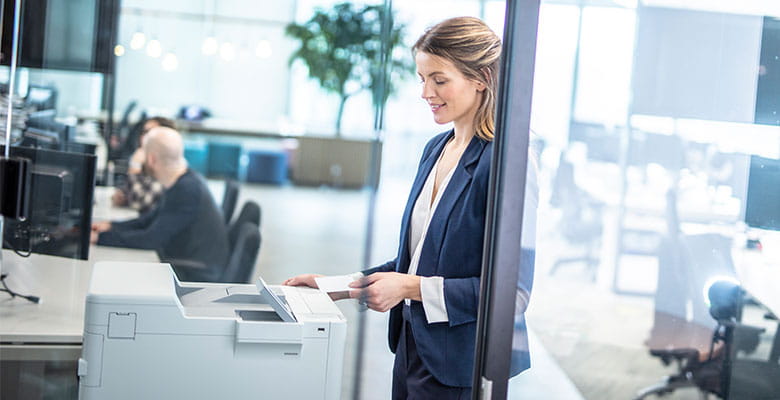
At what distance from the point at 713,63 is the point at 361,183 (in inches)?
255

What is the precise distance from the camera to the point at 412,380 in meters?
1.92

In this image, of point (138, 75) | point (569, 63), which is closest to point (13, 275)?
point (569, 63)

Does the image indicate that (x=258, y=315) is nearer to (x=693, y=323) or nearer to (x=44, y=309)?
(x=44, y=309)

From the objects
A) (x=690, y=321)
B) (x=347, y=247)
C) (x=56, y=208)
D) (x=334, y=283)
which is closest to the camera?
(x=334, y=283)

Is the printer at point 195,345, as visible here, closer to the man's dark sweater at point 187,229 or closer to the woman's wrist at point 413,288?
the woman's wrist at point 413,288

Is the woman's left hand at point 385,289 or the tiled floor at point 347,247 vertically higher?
the woman's left hand at point 385,289

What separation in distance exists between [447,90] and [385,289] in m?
0.44

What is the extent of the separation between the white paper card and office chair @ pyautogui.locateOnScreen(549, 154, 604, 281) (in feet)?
2.17

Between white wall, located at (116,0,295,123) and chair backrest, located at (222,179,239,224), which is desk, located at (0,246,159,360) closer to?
chair backrest, located at (222,179,239,224)

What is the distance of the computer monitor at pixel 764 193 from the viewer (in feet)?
7.18

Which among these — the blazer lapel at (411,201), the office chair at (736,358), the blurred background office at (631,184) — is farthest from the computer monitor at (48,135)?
the office chair at (736,358)

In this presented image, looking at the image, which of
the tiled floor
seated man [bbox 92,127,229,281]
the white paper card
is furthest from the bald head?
the white paper card

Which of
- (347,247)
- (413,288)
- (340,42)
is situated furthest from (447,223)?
(347,247)

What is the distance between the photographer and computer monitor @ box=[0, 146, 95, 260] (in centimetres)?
223
